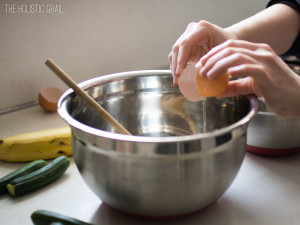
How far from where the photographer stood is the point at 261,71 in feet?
2.22

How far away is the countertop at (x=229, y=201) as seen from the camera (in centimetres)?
76

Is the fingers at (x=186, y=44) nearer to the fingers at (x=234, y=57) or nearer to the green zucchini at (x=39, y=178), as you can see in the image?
the fingers at (x=234, y=57)

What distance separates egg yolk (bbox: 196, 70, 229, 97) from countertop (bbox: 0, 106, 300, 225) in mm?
237

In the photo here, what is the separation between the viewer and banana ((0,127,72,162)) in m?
0.98

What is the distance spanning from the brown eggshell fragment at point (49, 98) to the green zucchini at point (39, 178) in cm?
39

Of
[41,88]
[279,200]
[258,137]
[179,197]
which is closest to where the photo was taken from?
[179,197]

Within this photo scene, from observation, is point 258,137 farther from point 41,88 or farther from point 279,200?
point 41,88

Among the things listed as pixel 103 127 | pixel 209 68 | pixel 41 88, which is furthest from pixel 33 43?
pixel 209 68

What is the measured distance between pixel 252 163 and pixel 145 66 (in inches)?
34.7

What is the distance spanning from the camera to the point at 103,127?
3.19 ft

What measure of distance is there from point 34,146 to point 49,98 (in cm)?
35

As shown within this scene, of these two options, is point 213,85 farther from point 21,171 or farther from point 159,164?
point 21,171

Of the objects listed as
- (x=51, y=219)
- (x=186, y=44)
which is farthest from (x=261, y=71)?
(x=51, y=219)

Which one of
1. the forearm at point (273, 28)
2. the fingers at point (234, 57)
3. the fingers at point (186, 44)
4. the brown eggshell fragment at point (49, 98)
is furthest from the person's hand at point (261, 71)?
the brown eggshell fragment at point (49, 98)
